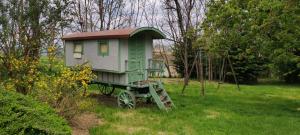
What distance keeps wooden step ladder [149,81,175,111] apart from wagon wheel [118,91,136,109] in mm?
639

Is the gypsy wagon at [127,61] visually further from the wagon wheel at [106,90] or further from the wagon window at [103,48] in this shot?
the wagon wheel at [106,90]

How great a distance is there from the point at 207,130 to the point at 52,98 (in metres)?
3.63

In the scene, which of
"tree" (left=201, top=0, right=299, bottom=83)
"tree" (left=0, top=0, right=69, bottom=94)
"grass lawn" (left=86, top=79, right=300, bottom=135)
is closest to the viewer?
"grass lawn" (left=86, top=79, right=300, bottom=135)

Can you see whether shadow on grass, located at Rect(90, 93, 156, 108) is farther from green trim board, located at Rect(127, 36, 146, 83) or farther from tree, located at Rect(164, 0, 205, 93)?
tree, located at Rect(164, 0, 205, 93)

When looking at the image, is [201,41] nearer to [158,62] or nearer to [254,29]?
[158,62]

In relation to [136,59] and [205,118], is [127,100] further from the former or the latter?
[205,118]

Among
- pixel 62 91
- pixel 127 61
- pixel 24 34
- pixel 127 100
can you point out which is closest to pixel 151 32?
pixel 127 61

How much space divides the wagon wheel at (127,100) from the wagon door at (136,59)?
543mm

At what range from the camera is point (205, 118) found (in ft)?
31.9

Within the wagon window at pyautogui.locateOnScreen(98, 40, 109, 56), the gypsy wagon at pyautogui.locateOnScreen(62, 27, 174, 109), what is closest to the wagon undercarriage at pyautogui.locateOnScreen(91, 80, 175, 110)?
the gypsy wagon at pyautogui.locateOnScreen(62, 27, 174, 109)

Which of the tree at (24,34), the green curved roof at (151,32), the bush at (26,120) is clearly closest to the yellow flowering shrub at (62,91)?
the tree at (24,34)

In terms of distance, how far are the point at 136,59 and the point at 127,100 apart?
60.5 inches

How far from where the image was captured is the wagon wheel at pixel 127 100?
1110 centimetres

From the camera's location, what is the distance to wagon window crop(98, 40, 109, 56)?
11.8 m
